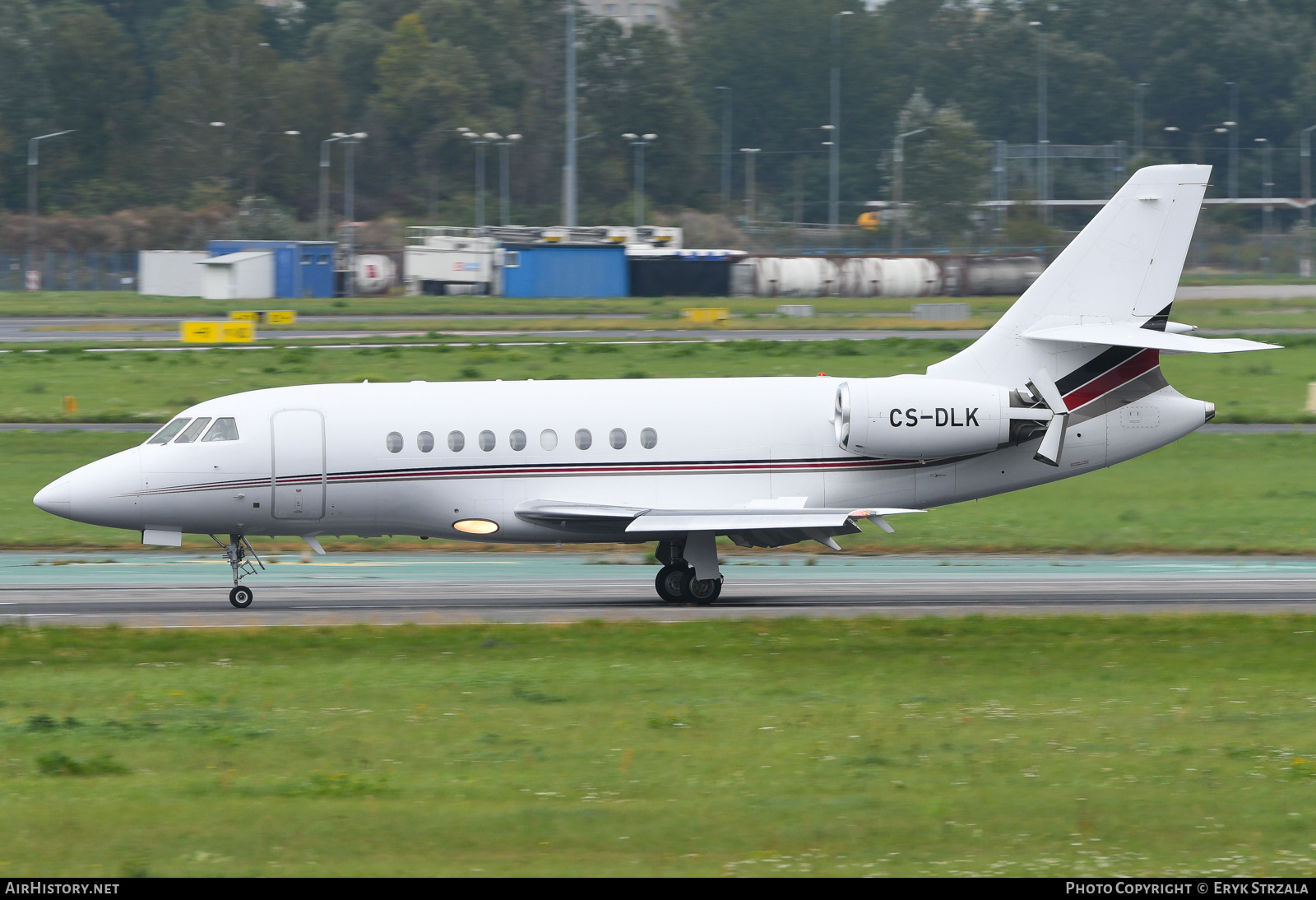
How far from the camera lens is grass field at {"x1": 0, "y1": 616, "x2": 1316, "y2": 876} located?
38.9 feet

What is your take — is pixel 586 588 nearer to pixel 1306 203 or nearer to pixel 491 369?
pixel 491 369

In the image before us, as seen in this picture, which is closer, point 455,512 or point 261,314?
point 455,512

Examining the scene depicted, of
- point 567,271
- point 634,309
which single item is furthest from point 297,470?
point 567,271

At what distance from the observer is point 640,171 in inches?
5541

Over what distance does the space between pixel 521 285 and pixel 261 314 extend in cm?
2181

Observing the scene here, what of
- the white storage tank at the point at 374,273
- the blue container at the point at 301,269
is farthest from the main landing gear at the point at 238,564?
the white storage tank at the point at 374,273

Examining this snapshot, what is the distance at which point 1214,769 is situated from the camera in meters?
14.3

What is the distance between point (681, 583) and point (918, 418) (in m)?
4.65

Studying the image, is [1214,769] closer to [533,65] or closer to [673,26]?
[533,65]

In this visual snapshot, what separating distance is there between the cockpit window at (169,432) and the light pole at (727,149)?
124 meters

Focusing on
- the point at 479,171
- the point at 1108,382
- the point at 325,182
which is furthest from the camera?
the point at 479,171

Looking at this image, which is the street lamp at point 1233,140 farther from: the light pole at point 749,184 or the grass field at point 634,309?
the grass field at point 634,309

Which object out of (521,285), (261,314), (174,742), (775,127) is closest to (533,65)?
(775,127)

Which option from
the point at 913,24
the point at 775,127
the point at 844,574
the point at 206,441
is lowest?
the point at 844,574
